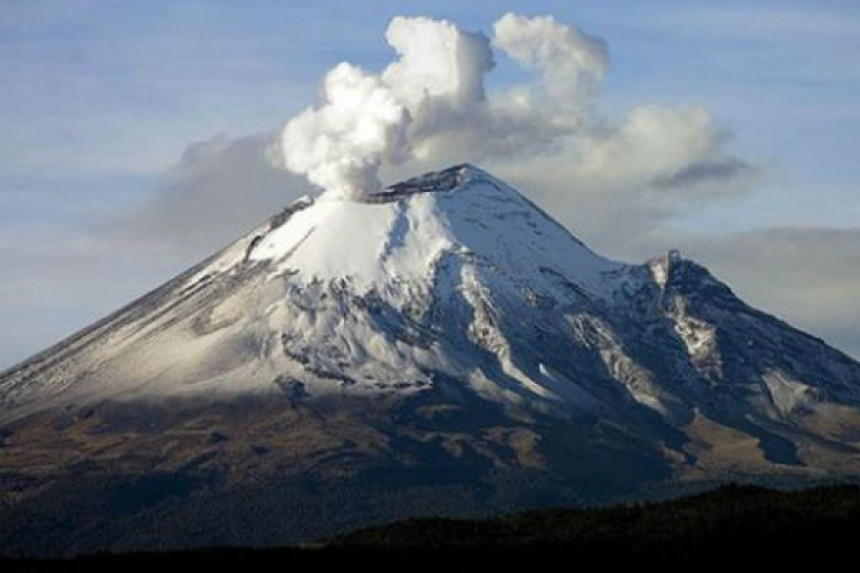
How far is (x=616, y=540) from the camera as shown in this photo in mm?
134750

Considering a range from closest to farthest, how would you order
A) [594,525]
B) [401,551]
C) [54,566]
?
1. [54,566]
2. [401,551]
3. [594,525]

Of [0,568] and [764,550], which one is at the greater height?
[0,568]

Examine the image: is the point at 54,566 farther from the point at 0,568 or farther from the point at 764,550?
the point at 764,550

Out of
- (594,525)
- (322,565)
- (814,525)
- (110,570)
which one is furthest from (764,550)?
(110,570)

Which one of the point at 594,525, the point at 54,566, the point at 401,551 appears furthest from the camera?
the point at 594,525

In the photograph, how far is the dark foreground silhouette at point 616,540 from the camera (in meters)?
128

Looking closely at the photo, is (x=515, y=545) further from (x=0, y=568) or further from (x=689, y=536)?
(x=0, y=568)

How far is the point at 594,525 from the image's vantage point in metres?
141

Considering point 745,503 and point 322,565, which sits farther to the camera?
point 745,503

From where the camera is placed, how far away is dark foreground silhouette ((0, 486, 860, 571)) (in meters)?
128

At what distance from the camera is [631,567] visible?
127938mm

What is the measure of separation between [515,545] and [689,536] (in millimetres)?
10821

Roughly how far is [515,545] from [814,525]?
18521 millimetres

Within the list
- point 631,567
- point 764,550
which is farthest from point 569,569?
point 764,550
